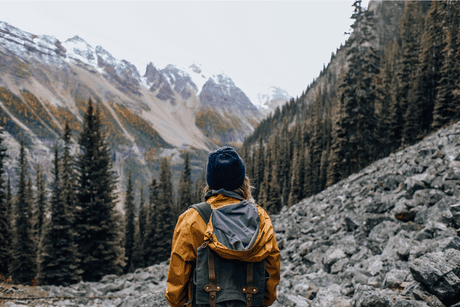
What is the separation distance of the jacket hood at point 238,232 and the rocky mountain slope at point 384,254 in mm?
2601

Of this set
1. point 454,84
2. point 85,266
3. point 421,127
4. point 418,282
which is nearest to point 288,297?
point 418,282

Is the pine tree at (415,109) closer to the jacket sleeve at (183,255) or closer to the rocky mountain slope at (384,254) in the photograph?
the rocky mountain slope at (384,254)

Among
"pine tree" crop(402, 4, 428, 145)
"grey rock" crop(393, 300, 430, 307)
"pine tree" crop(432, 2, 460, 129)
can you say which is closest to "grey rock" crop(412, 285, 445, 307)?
"grey rock" crop(393, 300, 430, 307)

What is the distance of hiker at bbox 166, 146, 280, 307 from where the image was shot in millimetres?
2164

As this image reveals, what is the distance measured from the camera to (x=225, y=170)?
256cm

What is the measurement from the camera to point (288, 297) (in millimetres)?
5652

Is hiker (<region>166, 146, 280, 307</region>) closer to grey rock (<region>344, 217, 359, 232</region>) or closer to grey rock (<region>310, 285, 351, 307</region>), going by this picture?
grey rock (<region>310, 285, 351, 307</region>)

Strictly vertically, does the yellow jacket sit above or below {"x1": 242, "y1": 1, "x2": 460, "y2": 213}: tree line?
below

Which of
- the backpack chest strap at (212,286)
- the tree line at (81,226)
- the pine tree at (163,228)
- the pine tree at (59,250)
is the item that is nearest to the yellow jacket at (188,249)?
the backpack chest strap at (212,286)

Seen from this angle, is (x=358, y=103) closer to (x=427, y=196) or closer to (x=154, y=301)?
(x=427, y=196)

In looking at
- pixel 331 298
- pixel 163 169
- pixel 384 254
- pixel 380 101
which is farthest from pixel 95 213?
pixel 380 101

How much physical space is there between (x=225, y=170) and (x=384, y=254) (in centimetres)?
554

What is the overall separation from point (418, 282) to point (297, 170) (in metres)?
Result: 47.3

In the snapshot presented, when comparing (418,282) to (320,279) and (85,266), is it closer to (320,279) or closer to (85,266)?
(320,279)
